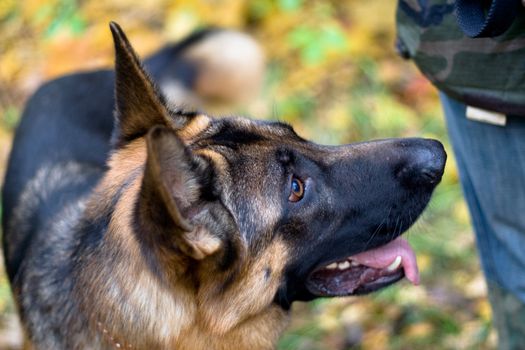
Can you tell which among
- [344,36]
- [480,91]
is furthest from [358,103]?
[480,91]

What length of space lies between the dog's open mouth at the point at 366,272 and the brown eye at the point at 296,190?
1.10 ft

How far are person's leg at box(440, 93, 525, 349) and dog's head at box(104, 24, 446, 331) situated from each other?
155 mm

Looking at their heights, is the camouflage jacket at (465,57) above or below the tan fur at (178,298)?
above

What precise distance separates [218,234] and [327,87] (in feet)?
13.6

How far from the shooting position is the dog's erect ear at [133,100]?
243 cm

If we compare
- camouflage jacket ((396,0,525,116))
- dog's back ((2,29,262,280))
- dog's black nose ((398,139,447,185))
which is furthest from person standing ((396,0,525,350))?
dog's back ((2,29,262,280))

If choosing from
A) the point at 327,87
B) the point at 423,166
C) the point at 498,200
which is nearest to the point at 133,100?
the point at 423,166

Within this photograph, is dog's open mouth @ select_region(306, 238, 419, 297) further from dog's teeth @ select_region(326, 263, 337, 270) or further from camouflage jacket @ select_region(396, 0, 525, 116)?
camouflage jacket @ select_region(396, 0, 525, 116)

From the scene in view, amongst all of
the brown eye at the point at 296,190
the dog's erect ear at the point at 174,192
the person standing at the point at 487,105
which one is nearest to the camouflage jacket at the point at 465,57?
the person standing at the point at 487,105

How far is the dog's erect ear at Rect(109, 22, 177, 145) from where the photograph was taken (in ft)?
7.97

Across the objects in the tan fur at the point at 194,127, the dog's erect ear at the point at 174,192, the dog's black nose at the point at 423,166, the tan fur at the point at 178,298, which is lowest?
the tan fur at the point at 178,298

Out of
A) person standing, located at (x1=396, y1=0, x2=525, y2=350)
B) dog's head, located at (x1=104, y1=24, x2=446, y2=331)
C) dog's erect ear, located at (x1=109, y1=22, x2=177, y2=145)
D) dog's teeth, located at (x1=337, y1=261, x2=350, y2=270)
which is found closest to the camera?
person standing, located at (x1=396, y1=0, x2=525, y2=350)

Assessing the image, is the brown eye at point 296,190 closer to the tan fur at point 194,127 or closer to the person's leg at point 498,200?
the tan fur at point 194,127

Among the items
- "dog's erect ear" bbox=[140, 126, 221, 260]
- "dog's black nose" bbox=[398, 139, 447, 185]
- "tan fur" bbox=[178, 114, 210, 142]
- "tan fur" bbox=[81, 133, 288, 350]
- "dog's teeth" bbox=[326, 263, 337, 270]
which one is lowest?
"dog's teeth" bbox=[326, 263, 337, 270]
